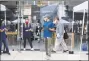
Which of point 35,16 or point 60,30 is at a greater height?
point 35,16

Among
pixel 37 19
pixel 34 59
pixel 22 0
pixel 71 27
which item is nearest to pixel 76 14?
pixel 71 27

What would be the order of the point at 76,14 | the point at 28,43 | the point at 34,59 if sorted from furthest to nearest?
the point at 76,14 → the point at 28,43 → the point at 34,59

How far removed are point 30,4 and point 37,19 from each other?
2.93ft

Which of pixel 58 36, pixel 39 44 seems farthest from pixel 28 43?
pixel 58 36

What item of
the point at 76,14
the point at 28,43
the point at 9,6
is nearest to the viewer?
the point at 28,43

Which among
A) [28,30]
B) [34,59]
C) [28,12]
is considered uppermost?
[28,12]

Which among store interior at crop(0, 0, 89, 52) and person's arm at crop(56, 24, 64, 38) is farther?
store interior at crop(0, 0, 89, 52)

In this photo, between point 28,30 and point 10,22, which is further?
point 10,22

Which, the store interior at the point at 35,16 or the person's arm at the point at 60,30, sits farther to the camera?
the store interior at the point at 35,16

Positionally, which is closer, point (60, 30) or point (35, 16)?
point (60, 30)

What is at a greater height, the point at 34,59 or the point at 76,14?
the point at 76,14

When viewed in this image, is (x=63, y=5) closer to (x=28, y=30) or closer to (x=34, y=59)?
(x=28, y=30)

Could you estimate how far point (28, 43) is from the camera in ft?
44.9

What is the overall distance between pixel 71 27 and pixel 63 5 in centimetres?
129
